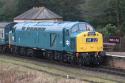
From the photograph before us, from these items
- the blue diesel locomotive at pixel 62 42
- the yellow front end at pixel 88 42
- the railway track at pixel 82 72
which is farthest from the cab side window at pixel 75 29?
the railway track at pixel 82 72

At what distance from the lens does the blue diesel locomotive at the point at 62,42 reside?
28953 millimetres

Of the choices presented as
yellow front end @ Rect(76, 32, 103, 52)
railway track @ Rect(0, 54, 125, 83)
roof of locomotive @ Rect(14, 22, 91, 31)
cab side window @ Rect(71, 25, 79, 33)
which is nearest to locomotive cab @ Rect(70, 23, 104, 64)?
yellow front end @ Rect(76, 32, 103, 52)

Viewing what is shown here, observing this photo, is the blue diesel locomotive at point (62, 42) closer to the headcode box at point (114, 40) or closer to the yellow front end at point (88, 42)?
the yellow front end at point (88, 42)

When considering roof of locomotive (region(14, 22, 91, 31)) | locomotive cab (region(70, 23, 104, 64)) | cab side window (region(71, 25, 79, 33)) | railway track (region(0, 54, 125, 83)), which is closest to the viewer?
railway track (region(0, 54, 125, 83))

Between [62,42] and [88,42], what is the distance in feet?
7.58

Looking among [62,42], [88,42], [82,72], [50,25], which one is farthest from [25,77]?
[50,25]

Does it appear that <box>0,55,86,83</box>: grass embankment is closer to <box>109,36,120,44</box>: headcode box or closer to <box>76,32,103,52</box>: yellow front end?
<box>76,32,103,52</box>: yellow front end

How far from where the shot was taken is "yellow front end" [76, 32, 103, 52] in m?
28.9

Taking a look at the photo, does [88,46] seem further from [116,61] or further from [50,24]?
[50,24]

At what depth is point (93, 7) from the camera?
78250 mm

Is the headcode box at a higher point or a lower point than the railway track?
higher

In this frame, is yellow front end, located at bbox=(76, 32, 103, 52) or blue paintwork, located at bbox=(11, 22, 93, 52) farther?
blue paintwork, located at bbox=(11, 22, 93, 52)

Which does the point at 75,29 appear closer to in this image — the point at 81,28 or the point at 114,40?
the point at 81,28

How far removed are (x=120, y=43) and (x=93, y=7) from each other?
39077 millimetres
